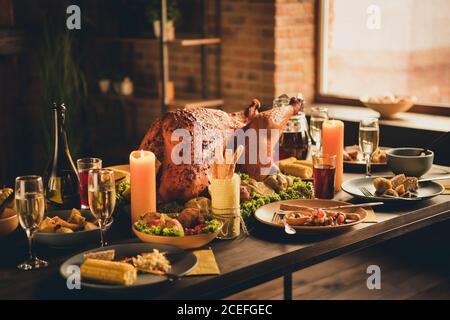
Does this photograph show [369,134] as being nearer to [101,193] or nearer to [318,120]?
[318,120]

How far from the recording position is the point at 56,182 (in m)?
2.00

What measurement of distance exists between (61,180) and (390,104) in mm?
2141

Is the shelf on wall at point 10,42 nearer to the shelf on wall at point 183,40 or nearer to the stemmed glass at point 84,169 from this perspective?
the shelf on wall at point 183,40

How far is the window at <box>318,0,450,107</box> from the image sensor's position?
12.5 feet

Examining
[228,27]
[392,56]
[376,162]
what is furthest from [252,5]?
[376,162]

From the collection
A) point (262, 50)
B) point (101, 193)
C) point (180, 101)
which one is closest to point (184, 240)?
point (101, 193)

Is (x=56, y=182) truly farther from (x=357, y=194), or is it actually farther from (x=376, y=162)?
(x=376, y=162)

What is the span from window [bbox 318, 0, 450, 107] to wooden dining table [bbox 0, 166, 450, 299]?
2.00 m

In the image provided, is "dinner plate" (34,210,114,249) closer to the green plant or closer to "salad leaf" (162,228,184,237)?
"salad leaf" (162,228,184,237)

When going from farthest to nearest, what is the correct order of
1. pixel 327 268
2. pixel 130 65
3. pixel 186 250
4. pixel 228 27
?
pixel 130 65 → pixel 228 27 → pixel 327 268 → pixel 186 250

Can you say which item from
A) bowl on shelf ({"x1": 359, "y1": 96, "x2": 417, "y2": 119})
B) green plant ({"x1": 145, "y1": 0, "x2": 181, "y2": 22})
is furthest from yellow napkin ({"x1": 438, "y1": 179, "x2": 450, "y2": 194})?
green plant ({"x1": 145, "y1": 0, "x2": 181, "y2": 22})

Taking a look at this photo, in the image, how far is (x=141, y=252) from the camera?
1539 millimetres

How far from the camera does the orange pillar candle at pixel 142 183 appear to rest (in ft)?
5.81
